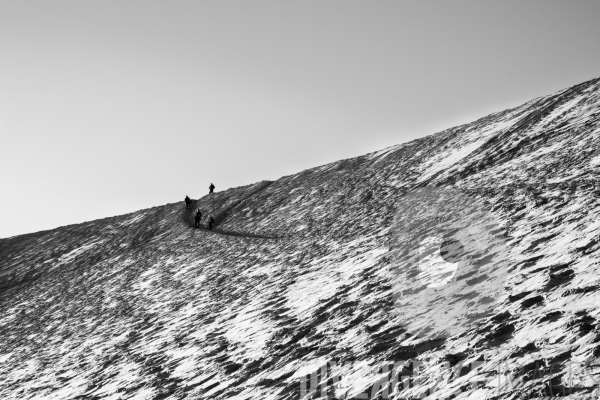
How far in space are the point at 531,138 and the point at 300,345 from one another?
13.8 metres

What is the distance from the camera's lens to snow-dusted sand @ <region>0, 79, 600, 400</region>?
7.49 meters

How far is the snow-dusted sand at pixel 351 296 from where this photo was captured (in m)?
7.49

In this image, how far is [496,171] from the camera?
18500 mm

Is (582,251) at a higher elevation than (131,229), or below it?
below

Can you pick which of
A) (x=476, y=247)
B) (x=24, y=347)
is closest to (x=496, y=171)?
(x=476, y=247)

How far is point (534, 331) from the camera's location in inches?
282

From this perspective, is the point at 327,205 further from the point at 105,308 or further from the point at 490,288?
the point at 490,288

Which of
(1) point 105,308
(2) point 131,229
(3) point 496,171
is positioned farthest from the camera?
(2) point 131,229

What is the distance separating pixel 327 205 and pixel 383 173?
3.89 metres

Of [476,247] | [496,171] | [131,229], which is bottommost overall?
[476,247]

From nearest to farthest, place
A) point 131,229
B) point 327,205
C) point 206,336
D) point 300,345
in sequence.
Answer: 1. point 300,345
2. point 206,336
3. point 327,205
4. point 131,229

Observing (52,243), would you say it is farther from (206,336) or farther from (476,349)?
(476,349)

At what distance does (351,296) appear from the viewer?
12.1 meters

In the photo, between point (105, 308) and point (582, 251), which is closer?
point (582, 251)
